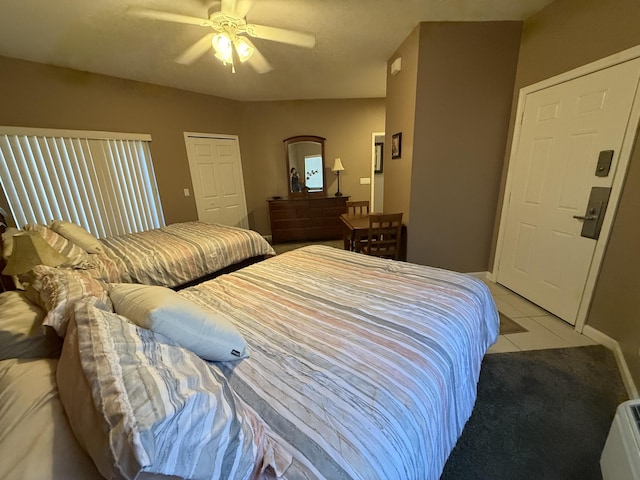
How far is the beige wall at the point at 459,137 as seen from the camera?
246 centimetres

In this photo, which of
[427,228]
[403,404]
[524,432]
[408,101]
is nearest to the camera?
[403,404]

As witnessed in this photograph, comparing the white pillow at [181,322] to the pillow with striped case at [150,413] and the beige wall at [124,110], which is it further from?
the beige wall at [124,110]

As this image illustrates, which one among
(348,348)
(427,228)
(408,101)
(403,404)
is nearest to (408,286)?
(348,348)

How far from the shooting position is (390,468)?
68cm

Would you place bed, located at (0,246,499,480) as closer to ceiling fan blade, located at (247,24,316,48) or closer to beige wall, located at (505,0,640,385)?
beige wall, located at (505,0,640,385)

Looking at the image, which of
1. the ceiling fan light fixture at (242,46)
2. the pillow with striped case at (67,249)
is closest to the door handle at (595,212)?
the ceiling fan light fixture at (242,46)

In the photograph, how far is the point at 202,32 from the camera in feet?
7.82

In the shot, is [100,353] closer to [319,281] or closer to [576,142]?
[319,281]

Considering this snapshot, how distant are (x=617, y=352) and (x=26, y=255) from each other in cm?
386

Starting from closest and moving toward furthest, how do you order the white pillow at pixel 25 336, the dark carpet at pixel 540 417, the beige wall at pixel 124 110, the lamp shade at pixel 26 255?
the white pillow at pixel 25 336, the dark carpet at pixel 540 417, the lamp shade at pixel 26 255, the beige wall at pixel 124 110

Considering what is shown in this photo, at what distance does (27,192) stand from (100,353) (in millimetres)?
3522

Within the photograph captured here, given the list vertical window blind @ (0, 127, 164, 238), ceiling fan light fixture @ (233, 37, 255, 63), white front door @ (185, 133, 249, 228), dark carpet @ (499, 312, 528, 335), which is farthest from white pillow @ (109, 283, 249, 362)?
white front door @ (185, 133, 249, 228)

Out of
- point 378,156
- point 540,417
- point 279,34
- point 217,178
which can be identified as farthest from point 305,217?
point 540,417

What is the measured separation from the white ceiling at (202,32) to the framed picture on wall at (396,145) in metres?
0.91
